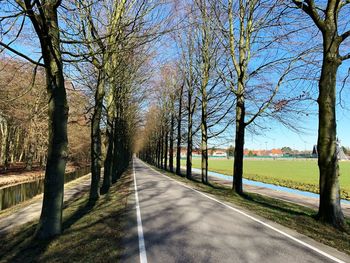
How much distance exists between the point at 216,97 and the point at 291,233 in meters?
15.9

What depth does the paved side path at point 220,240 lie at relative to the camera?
18.7 feet

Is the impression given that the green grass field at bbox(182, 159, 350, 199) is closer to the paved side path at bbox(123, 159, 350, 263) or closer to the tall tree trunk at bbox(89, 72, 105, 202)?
the paved side path at bbox(123, 159, 350, 263)

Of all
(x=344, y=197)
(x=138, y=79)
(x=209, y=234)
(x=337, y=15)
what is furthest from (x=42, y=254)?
(x=344, y=197)

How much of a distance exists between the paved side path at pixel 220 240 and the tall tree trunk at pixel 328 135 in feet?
6.06

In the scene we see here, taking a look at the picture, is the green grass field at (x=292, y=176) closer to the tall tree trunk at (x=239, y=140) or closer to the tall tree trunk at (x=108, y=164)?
the tall tree trunk at (x=239, y=140)

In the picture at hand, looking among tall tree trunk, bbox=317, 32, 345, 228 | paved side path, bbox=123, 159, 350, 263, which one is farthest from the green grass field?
paved side path, bbox=123, 159, 350, 263

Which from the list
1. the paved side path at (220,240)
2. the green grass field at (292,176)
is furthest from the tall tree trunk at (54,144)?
the green grass field at (292,176)

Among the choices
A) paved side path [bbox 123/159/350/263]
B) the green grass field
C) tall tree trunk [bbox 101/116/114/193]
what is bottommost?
the green grass field

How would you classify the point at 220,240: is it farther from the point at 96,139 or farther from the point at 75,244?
the point at 96,139

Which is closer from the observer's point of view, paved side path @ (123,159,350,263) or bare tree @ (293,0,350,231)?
paved side path @ (123,159,350,263)

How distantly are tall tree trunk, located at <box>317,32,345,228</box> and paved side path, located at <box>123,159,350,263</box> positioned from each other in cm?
185

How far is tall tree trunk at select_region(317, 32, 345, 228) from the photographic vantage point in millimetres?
9039

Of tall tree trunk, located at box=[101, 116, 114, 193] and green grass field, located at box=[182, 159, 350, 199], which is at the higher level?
tall tree trunk, located at box=[101, 116, 114, 193]

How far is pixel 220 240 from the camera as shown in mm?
6785
